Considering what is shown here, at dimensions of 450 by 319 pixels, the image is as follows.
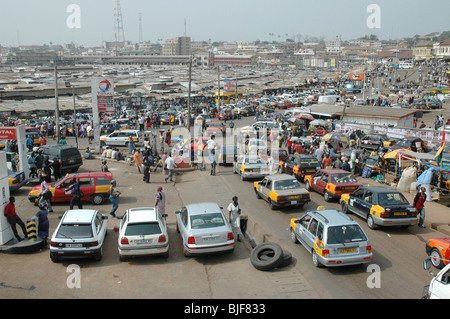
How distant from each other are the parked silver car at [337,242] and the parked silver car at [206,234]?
2.32m

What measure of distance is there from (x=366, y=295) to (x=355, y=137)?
80.2 ft

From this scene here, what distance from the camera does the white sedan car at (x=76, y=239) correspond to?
38.3 feet

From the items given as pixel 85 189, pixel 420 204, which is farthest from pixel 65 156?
pixel 420 204

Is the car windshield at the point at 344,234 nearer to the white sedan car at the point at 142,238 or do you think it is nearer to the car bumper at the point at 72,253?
the white sedan car at the point at 142,238

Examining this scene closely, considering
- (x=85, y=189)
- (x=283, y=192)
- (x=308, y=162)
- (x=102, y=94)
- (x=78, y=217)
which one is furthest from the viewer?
(x=102, y=94)

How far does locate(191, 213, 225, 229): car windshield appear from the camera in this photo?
40.5 feet

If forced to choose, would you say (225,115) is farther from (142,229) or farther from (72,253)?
(72,253)

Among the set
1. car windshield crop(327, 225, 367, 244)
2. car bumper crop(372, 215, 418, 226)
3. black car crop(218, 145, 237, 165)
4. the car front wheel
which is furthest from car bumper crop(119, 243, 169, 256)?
black car crop(218, 145, 237, 165)

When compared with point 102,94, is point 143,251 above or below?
below

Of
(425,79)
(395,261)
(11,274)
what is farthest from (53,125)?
(425,79)

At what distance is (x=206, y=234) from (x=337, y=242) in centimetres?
348

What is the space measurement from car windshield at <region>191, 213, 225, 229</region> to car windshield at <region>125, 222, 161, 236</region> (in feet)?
3.38

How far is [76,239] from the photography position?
11805 mm

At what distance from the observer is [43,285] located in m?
10.6
